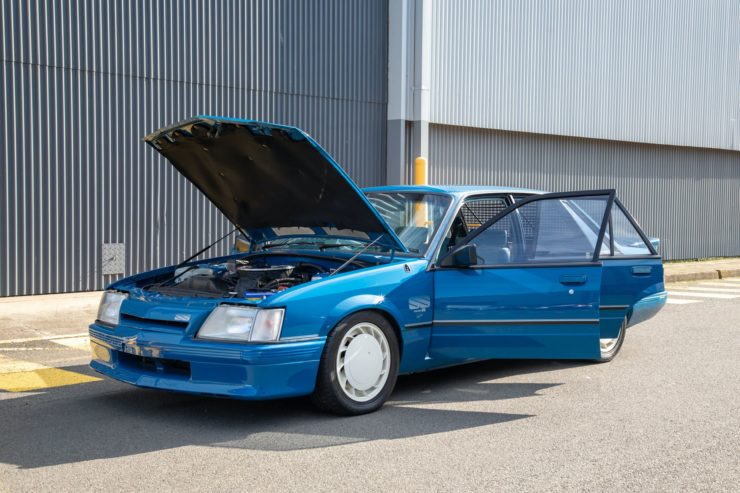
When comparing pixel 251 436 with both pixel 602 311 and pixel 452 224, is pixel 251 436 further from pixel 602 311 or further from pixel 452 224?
pixel 602 311

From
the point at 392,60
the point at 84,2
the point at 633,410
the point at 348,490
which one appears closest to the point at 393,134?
the point at 392,60

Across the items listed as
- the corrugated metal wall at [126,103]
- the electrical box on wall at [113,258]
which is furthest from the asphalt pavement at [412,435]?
the electrical box on wall at [113,258]

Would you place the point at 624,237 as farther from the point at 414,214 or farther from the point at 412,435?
the point at 412,435

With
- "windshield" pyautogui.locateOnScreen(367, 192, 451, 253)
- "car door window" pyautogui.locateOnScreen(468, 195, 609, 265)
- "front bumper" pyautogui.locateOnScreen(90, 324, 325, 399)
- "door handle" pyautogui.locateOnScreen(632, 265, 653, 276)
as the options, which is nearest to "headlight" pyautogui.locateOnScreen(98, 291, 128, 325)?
"front bumper" pyautogui.locateOnScreen(90, 324, 325, 399)

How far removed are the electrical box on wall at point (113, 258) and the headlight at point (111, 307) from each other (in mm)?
6302

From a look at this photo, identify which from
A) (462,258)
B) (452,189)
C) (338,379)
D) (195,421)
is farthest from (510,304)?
(195,421)

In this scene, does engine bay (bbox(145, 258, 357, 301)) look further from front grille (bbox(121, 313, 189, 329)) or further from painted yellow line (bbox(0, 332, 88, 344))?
painted yellow line (bbox(0, 332, 88, 344))

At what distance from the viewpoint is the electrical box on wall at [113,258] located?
11820mm

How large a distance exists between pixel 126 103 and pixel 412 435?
8456mm

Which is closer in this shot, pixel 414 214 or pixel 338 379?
pixel 338 379

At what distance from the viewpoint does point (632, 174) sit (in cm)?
1984

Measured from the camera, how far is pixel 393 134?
15078 millimetres

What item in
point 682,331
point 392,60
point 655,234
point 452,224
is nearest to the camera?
point 452,224

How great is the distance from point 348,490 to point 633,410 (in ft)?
8.07
